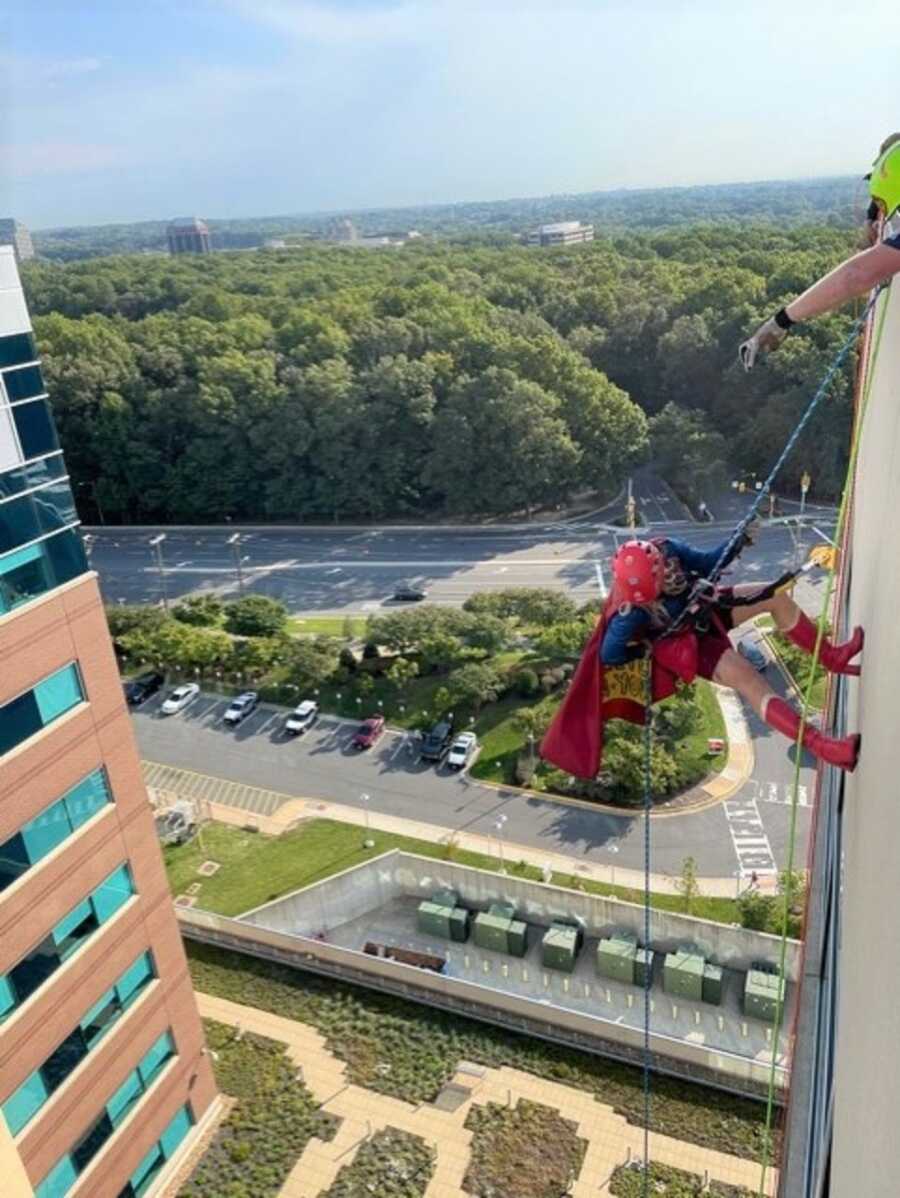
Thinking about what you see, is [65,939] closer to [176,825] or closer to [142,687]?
[176,825]

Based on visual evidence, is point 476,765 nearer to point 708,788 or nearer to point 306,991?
point 708,788

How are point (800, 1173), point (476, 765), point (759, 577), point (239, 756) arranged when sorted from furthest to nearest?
point (759, 577), point (239, 756), point (476, 765), point (800, 1173)

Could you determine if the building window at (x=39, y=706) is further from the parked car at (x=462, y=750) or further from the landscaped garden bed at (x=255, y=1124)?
the parked car at (x=462, y=750)

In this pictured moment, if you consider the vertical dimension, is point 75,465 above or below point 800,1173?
below

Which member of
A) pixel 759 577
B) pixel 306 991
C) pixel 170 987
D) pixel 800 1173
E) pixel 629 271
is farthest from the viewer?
pixel 629 271

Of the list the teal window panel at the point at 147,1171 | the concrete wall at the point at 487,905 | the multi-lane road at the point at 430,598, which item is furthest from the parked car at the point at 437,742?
the teal window panel at the point at 147,1171

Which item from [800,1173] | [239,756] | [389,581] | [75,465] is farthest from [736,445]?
[800,1173]

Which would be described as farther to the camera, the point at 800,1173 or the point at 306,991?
the point at 306,991
